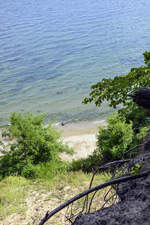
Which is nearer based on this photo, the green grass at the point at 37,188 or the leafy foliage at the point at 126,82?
the leafy foliage at the point at 126,82

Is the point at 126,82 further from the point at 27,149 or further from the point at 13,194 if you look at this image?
the point at 27,149

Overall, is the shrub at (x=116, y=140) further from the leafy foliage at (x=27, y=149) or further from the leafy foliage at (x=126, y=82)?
the leafy foliage at (x=126, y=82)

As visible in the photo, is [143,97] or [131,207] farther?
[143,97]

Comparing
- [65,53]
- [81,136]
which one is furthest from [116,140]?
[65,53]

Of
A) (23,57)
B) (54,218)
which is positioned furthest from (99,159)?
(23,57)

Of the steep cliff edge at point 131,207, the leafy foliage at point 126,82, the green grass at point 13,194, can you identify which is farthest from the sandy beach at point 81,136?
the steep cliff edge at point 131,207

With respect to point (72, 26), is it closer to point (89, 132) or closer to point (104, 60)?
point (104, 60)

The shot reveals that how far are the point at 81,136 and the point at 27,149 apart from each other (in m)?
7.30

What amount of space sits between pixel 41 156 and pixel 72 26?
35.5 m

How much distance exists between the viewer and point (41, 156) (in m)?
11.7

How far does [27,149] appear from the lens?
1126 centimetres

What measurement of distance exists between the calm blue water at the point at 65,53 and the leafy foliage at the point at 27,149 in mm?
8735

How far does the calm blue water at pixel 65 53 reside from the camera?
74.1 feet

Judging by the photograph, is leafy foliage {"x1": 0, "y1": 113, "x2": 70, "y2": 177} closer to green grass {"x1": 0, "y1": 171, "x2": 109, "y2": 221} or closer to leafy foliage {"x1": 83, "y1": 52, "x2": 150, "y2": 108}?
green grass {"x1": 0, "y1": 171, "x2": 109, "y2": 221}
